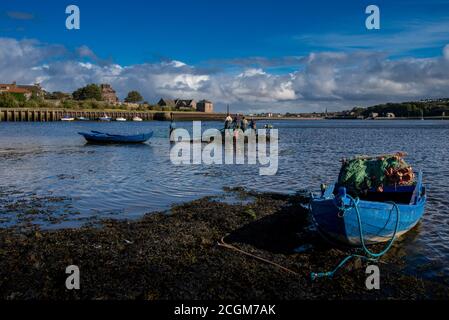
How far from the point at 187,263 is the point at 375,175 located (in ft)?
29.2

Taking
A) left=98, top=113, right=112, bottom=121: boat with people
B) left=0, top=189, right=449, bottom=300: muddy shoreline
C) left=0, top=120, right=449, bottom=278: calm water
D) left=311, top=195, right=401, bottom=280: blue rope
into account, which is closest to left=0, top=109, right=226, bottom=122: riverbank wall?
left=98, top=113, right=112, bottom=121: boat with people

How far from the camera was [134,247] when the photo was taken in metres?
10.8

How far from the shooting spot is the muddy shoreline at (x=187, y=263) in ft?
27.1

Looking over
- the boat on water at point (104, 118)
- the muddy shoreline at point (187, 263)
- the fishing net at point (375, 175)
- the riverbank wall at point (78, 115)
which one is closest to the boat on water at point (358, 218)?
the muddy shoreline at point (187, 263)

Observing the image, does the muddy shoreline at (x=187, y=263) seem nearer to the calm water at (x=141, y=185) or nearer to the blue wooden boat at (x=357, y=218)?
the blue wooden boat at (x=357, y=218)

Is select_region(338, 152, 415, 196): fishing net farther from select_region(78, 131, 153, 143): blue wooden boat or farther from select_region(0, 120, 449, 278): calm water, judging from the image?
select_region(78, 131, 153, 143): blue wooden boat

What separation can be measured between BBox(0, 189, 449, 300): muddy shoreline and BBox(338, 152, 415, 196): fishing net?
9.07 feet

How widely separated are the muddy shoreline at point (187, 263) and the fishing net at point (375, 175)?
109 inches

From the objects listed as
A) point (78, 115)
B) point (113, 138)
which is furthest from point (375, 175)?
point (78, 115)

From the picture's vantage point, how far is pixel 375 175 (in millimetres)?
15070

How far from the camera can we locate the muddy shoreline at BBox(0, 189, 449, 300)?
8258 mm

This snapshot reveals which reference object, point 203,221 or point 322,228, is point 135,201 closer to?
point 203,221

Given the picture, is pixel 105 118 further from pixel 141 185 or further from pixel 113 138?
pixel 141 185

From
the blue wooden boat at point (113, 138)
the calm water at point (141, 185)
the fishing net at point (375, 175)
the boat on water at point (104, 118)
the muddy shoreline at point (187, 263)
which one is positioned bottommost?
the muddy shoreline at point (187, 263)
